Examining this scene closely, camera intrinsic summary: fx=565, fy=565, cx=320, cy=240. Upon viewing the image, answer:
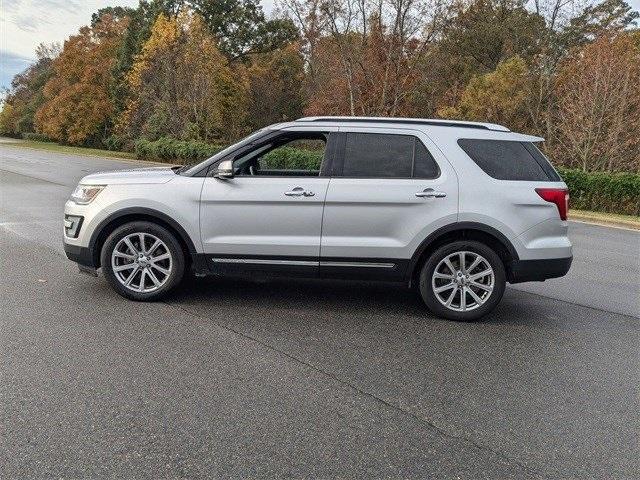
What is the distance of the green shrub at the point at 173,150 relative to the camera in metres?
30.5

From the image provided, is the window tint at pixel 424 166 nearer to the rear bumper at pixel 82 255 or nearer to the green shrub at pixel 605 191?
the rear bumper at pixel 82 255

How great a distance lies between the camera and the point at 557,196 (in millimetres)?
5434

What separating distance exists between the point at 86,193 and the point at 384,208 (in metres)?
3.00

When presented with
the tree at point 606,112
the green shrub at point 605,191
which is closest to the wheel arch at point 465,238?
the green shrub at point 605,191

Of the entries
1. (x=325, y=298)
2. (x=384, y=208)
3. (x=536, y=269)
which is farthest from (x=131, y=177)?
(x=536, y=269)

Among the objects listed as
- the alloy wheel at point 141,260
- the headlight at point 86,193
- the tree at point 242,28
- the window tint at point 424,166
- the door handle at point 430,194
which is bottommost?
the alloy wheel at point 141,260

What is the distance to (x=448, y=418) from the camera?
3533 millimetres

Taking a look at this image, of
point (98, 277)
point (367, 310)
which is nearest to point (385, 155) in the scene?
point (367, 310)

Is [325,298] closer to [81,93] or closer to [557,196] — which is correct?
[557,196]

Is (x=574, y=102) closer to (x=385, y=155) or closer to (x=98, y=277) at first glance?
(x=385, y=155)

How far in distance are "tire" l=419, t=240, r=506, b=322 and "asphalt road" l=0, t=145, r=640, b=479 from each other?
0.18 meters

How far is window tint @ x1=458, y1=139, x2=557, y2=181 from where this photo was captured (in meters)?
5.46

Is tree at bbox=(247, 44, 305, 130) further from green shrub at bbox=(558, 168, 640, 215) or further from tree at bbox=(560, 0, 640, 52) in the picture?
green shrub at bbox=(558, 168, 640, 215)

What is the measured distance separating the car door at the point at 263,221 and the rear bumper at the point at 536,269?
6.29 feet
